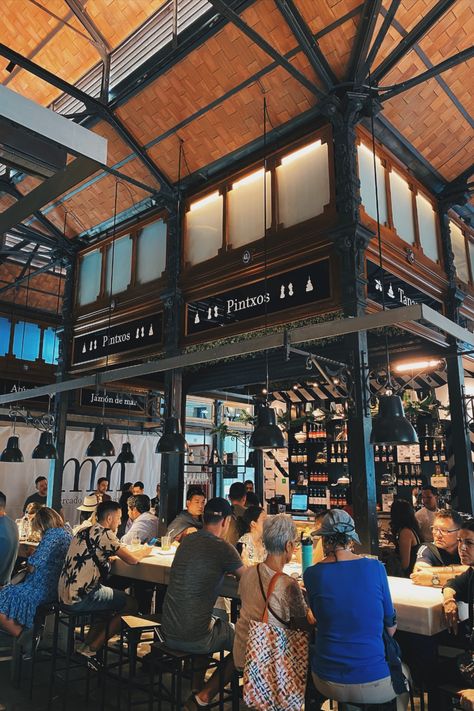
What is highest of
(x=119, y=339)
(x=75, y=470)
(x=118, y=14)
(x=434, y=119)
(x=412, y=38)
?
(x=118, y=14)

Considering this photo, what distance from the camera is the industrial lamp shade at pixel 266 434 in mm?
5070

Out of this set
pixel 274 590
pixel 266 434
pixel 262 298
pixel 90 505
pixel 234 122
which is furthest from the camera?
pixel 90 505

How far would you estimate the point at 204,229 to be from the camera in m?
6.86

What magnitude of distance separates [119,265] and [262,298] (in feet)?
9.85

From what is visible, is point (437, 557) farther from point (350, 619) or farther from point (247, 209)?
point (247, 209)

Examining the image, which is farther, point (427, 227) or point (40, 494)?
point (40, 494)

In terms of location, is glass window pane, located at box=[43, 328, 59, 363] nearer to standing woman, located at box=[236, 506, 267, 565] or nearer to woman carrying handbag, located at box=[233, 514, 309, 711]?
standing woman, located at box=[236, 506, 267, 565]

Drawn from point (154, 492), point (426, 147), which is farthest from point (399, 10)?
point (154, 492)

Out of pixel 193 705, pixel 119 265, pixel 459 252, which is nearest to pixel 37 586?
pixel 193 705

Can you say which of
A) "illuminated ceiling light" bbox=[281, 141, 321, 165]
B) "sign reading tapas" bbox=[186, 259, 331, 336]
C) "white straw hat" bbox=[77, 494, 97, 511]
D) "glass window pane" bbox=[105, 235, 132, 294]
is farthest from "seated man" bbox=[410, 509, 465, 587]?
"glass window pane" bbox=[105, 235, 132, 294]

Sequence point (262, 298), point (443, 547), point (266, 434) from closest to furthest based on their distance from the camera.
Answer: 1. point (443, 547)
2. point (266, 434)
3. point (262, 298)

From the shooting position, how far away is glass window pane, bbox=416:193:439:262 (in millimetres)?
6602

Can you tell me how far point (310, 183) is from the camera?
19.0 feet

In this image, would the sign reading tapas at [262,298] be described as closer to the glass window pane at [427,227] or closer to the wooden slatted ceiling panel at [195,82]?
the glass window pane at [427,227]
